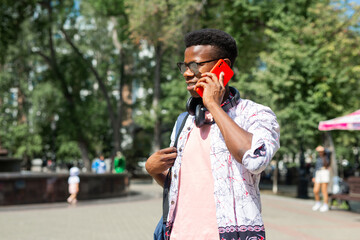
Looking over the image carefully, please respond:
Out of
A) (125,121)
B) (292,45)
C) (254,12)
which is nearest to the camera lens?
(292,45)

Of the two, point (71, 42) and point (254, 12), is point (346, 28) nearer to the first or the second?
point (254, 12)

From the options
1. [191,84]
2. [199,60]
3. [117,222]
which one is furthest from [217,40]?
[117,222]

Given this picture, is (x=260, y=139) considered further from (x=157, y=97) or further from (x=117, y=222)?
(x=157, y=97)

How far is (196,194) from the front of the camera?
2201 millimetres

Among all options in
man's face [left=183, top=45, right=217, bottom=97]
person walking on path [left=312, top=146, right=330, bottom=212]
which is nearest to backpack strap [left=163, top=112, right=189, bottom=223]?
man's face [left=183, top=45, right=217, bottom=97]

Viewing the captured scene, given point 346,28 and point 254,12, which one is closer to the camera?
point 346,28

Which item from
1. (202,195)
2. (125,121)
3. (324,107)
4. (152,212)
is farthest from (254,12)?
(125,121)

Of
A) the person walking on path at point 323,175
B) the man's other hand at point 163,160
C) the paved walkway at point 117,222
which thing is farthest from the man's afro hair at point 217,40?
the person walking on path at point 323,175

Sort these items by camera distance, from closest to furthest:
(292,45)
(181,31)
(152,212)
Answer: (152,212) → (292,45) → (181,31)

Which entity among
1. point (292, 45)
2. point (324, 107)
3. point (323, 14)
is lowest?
point (324, 107)

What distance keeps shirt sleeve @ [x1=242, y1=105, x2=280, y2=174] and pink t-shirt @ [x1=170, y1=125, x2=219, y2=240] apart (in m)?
0.27

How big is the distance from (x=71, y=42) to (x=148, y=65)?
680 centimetres

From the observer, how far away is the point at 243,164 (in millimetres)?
1953

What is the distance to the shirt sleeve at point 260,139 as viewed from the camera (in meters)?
1.92
